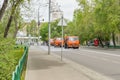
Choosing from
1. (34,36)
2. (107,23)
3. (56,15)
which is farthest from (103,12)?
(34,36)

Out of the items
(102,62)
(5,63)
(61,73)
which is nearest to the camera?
(5,63)

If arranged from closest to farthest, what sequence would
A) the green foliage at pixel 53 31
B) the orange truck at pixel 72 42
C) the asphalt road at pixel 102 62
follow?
1. the asphalt road at pixel 102 62
2. the orange truck at pixel 72 42
3. the green foliage at pixel 53 31

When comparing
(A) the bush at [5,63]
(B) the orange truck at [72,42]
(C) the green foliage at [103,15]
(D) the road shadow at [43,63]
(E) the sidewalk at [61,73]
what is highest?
(C) the green foliage at [103,15]

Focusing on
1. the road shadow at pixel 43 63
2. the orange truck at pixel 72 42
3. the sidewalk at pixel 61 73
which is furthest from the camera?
the orange truck at pixel 72 42

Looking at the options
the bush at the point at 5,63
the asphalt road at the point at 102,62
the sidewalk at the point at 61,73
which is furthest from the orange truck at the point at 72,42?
the bush at the point at 5,63

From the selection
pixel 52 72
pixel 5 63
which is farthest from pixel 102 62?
pixel 5 63

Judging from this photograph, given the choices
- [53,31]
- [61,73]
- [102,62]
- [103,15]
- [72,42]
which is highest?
[53,31]

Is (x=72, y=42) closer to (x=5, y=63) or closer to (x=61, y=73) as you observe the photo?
(x=61, y=73)

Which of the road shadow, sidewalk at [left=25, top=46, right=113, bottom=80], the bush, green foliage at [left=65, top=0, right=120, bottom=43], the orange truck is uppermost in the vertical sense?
green foliage at [left=65, top=0, right=120, bottom=43]

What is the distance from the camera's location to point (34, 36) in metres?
150

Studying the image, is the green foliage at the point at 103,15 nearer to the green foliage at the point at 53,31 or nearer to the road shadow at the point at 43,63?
the road shadow at the point at 43,63

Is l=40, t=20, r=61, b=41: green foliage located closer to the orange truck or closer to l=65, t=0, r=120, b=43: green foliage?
l=65, t=0, r=120, b=43: green foliage

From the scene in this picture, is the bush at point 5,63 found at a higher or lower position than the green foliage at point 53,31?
lower

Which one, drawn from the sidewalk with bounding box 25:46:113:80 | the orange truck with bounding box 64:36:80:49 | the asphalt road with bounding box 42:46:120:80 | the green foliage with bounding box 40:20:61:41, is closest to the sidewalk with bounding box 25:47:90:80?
the sidewalk with bounding box 25:46:113:80
